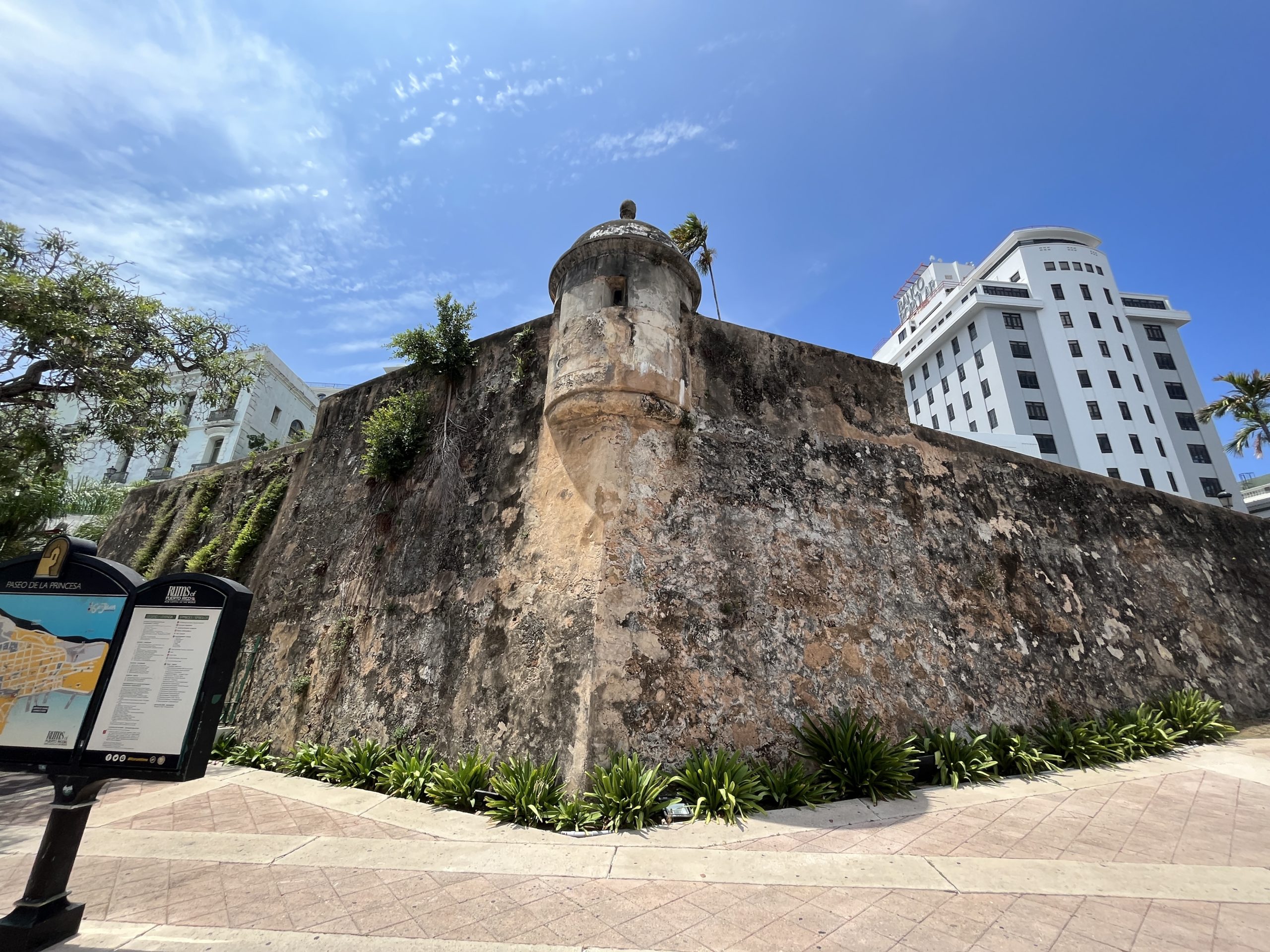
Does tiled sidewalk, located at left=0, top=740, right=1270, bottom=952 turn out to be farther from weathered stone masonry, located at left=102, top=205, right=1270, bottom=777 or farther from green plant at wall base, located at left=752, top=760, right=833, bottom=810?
weathered stone masonry, located at left=102, top=205, right=1270, bottom=777

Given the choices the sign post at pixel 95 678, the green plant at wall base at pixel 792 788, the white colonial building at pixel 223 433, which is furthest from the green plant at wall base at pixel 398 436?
the white colonial building at pixel 223 433

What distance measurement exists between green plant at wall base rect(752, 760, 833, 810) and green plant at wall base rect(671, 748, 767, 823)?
0.08 meters

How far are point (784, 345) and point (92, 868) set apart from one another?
8.39 m

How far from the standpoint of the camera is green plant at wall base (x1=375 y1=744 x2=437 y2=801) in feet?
17.6

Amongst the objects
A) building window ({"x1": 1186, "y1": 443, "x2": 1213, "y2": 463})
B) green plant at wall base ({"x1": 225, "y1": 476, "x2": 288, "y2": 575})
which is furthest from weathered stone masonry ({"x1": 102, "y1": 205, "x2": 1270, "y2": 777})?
building window ({"x1": 1186, "y1": 443, "x2": 1213, "y2": 463})

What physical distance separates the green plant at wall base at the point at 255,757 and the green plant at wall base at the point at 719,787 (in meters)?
5.15

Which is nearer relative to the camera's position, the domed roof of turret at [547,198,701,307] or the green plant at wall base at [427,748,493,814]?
the green plant at wall base at [427,748,493,814]

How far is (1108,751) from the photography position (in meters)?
6.52

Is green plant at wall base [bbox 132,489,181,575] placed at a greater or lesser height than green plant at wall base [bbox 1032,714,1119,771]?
greater

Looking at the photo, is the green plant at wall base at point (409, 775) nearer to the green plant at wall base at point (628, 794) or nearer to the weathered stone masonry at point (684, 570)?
the weathered stone masonry at point (684, 570)

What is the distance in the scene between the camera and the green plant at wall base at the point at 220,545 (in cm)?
Answer: 1034

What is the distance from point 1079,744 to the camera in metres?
6.52

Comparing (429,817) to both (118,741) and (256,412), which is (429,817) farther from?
(256,412)

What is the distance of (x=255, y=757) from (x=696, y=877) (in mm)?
6200
